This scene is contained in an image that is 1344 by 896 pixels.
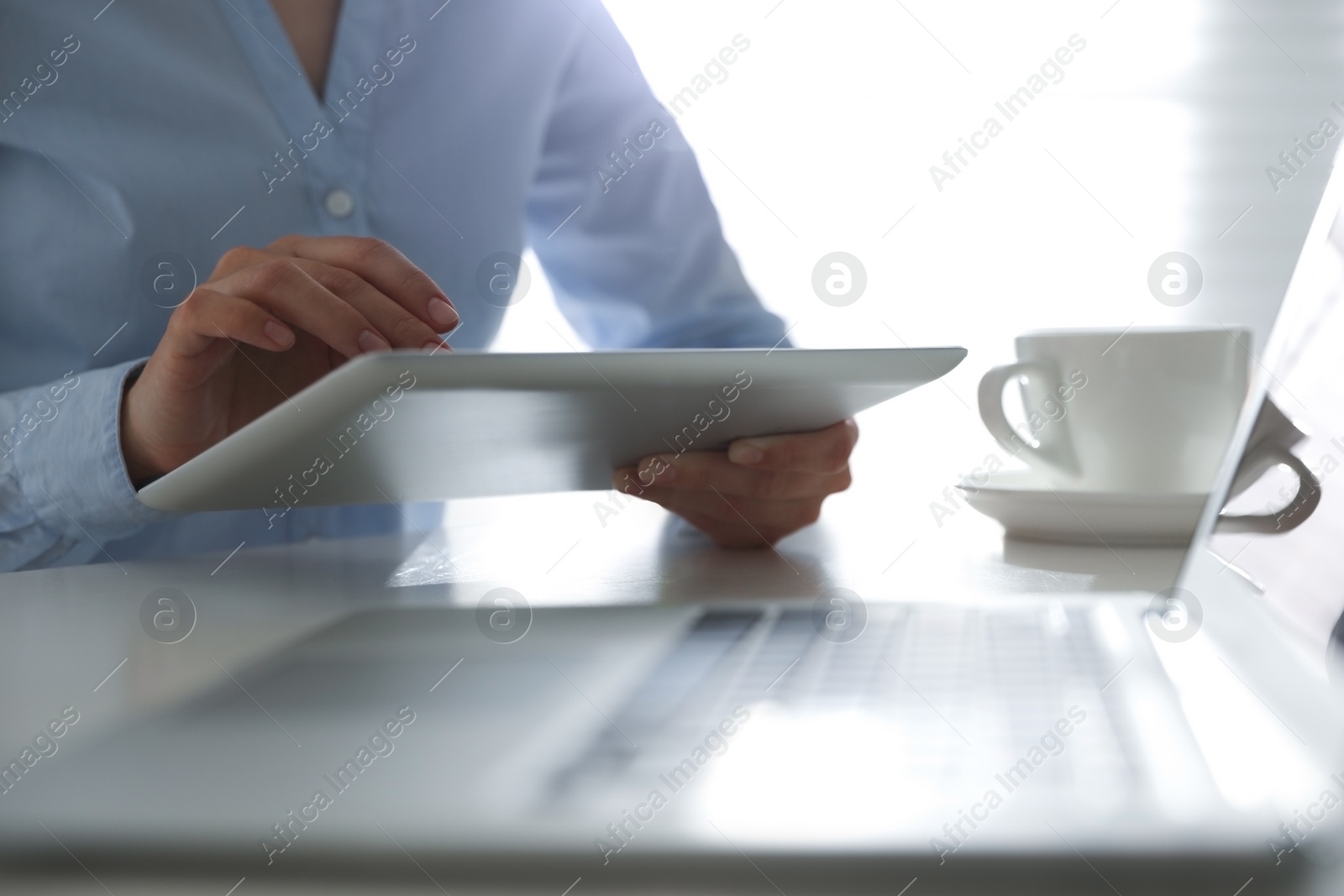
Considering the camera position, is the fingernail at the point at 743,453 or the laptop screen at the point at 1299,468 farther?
the fingernail at the point at 743,453

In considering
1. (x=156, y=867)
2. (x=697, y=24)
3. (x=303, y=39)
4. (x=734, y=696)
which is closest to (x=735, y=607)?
(x=734, y=696)

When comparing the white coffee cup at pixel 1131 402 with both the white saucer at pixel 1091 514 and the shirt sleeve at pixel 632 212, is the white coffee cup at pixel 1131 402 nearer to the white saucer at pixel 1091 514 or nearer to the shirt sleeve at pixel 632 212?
the white saucer at pixel 1091 514

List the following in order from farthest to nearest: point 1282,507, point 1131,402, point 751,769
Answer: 1. point 1131,402
2. point 1282,507
3. point 751,769

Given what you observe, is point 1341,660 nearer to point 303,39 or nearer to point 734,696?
point 734,696

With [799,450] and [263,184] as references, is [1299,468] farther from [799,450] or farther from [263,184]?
[263,184]

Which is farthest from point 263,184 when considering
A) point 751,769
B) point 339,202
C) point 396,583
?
point 751,769

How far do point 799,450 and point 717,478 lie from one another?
55 millimetres

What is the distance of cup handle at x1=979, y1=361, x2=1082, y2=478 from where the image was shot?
0.59 m

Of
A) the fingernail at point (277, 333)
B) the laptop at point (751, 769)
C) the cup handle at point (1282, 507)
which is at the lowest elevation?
the laptop at point (751, 769)

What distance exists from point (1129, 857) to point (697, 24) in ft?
6.07

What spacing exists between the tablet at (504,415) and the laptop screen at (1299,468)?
12cm

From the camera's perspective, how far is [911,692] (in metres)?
0.24

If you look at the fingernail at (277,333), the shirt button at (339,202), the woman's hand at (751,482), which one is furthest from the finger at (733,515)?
the shirt button at (339,202)

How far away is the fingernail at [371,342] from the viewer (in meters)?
0.47
